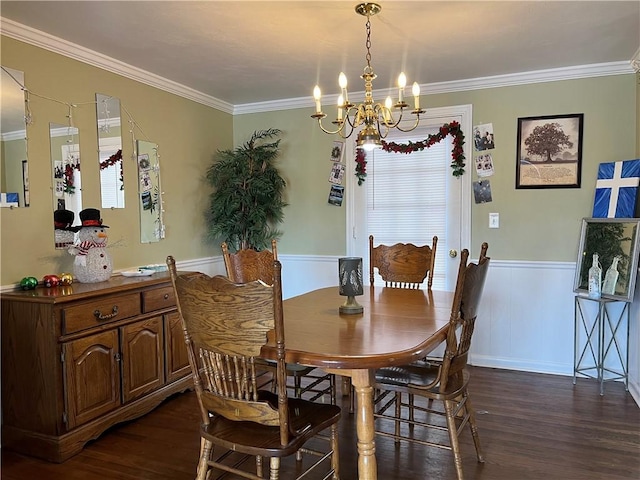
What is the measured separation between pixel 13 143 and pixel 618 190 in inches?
155

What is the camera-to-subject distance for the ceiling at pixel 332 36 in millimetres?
2506

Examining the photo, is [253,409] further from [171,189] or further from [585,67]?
[585,67]

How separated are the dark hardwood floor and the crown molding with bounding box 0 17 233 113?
7.62 ft

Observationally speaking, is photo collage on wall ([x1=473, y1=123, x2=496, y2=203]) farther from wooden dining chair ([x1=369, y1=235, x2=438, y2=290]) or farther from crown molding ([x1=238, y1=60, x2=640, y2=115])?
wooden dining chair ([x1=369, y1=235, x2=438, y2=290])

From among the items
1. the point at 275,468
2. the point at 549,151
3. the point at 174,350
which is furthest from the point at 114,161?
the point at 549,151

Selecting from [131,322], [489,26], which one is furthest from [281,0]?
[131,322]

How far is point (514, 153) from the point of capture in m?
3.79

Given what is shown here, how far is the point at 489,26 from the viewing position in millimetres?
2758

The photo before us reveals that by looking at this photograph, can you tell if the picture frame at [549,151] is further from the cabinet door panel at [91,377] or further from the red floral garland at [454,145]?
the cabinet door panel at [91,377]

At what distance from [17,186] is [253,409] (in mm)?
2034

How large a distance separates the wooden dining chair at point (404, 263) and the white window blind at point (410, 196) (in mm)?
940

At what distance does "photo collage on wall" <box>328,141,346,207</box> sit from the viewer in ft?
14.3

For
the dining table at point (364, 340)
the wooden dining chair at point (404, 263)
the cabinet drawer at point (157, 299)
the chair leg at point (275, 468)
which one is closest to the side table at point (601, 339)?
the wooden dining chair at point (404, 263)

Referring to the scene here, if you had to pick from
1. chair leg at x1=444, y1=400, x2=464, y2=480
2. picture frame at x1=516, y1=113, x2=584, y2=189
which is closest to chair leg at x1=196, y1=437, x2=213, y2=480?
chair leg at x1=444, y1=400, x2=464, y2=480
